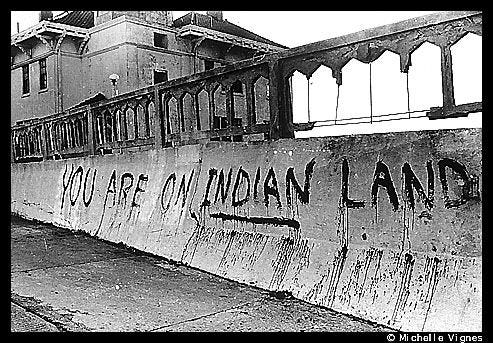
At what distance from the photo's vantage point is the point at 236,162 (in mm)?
5879

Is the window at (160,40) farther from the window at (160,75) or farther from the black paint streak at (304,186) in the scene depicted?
the black paint streak at (304,186)

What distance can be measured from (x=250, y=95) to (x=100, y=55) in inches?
775

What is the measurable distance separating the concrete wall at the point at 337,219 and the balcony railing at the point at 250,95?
0.95ft

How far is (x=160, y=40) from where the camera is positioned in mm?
24625

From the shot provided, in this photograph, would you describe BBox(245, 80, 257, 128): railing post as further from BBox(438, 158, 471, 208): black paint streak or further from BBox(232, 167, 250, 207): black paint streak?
BBox(438, 158, 471, 208): black paint streak

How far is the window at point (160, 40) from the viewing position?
79.8 ft


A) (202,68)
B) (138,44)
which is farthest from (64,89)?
(202,68)

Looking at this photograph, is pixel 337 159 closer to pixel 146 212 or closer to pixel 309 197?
pixel 309 197

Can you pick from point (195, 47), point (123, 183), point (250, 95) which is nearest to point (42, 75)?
point (195, 47)

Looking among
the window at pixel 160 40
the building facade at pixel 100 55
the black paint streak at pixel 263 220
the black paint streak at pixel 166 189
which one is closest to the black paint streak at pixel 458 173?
the black paint streak at pixel 263 220

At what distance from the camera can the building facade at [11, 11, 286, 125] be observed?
23078 millimetres

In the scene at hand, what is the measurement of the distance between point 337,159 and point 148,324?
2220 millimetres

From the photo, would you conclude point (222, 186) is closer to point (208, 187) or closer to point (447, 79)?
point (208, 187)

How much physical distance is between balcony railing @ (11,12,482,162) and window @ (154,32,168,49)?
14.6 metres
